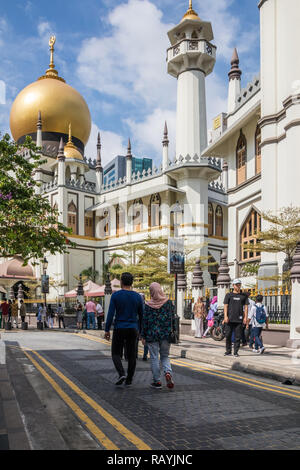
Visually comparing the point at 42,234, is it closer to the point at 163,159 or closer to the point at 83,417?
the point at 83,417

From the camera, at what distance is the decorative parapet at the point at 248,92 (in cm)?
2367

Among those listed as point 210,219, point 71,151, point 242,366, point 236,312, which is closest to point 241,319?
point 236,312

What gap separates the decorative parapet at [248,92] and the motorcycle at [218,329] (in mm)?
11985

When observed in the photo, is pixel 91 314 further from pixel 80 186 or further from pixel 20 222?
pixel 80 186

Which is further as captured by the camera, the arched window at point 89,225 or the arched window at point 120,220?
the arched window at point 89,225

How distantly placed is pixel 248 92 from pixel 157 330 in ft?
64.8

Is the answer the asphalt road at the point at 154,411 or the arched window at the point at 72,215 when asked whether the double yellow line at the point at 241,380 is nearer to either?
the asphalt road at the point at 154,411

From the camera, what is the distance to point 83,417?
5.54 meters

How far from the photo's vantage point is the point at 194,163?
124ft

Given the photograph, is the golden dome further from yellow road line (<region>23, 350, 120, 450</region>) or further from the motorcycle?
yellow road line (<region>23, 350, 120, 450</region>)

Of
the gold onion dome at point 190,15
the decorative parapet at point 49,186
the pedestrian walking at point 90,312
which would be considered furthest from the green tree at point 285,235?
the decorative parapet at point 49,186

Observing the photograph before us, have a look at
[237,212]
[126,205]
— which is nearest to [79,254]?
[126,205]

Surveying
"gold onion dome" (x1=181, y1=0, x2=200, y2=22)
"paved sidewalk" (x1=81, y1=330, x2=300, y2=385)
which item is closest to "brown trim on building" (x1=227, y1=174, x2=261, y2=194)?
"paved sidewalk" (x1=81, y1=330, x2=300, y2=385)
